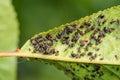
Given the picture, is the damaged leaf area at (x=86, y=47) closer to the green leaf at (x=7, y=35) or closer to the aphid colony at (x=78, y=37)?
the aphid colony at (x=78, y=37)

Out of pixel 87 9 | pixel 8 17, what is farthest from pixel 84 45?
pixel 87 9

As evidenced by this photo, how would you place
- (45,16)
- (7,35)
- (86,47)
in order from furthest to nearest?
(45,16) → (7,35) → (86,47)

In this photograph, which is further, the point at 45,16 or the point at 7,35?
the point at 45,16

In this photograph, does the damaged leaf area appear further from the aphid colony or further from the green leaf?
the green leaf

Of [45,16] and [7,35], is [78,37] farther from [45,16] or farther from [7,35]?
[45,16]

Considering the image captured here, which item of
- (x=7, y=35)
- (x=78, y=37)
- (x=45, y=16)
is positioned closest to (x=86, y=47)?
(x=78, y=37)

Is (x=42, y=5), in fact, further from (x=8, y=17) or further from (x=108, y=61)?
(x=108, y=61)
